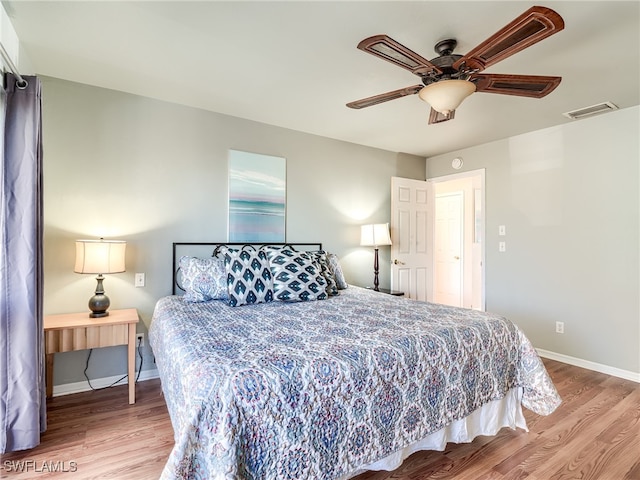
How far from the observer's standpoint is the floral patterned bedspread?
3.69 ft

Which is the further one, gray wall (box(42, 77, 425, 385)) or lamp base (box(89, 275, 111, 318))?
gray wall (box(42, 77, 425, 385))

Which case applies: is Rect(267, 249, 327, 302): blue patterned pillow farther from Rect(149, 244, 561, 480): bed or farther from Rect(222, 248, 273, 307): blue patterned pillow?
Rect(149, 244, 561, 480): bed

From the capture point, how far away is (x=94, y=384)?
2654mm

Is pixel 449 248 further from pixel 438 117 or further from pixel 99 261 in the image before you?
pixel 99 261

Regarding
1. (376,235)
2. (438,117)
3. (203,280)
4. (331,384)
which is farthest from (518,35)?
(376,235)

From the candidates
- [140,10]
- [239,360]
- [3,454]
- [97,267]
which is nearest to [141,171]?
[97,267]

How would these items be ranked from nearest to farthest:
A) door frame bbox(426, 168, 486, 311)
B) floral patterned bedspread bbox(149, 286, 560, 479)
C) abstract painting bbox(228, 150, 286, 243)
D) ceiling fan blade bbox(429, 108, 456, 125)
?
floral patterned bedspread bbox(149, 286, 560, 479), ceiling fan blade bbox(429, 108, 456, 125), abstract painting bbox(228, 150, 286, 243), door frame bbox(426, 168, 486, 311)

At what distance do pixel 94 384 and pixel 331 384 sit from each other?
7.70 feet

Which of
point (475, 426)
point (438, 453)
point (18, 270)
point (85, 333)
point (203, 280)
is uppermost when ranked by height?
point (18, 270)

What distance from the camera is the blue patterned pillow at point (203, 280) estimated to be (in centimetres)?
251

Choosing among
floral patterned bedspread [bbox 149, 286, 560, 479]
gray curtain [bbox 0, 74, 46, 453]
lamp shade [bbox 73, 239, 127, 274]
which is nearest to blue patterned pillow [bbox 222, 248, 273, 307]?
floral patterned bedspread [bbox 149, 286, 560, 479]

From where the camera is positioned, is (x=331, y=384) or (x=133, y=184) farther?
(x=133, y=184)

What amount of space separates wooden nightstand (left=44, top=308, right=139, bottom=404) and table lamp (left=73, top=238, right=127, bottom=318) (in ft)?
0.31

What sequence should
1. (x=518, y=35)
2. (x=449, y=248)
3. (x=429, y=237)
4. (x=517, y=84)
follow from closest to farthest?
1. (x=518, y=35)
2. (x=517, y=84)
3. (x=429, y=237)
4. (x=449, y=248)
